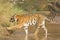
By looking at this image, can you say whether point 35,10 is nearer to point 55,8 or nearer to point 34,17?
point 34,17

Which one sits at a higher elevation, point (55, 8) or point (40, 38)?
point (55, 8)

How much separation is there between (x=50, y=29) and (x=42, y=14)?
9.9 inches

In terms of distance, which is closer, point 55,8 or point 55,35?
point 55,35

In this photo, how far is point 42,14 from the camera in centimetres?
261

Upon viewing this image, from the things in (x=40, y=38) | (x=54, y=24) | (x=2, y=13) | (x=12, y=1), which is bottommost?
(x=40, y=38)

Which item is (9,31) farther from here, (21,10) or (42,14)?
(42,14)

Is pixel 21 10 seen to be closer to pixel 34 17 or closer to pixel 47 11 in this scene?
pixel 34 17

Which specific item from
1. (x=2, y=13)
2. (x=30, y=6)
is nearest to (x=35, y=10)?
(x=30, y=6)

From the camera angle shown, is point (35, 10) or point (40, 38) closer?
point (40, 38)

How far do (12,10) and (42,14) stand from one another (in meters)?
0.45

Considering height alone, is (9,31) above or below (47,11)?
below

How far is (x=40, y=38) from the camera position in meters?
2.45

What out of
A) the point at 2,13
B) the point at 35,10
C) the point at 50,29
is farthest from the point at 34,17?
the point at 2,13

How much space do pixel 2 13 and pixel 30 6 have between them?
0.43 meters
